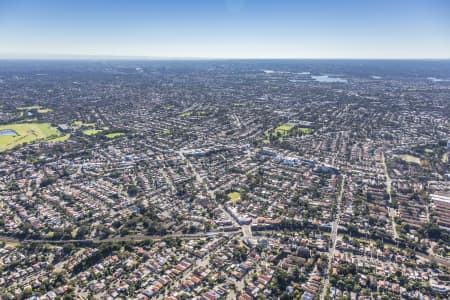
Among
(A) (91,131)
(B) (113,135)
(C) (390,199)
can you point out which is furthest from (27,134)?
(C) (390,199)

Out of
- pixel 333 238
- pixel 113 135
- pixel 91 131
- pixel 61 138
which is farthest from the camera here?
pixel 91 131

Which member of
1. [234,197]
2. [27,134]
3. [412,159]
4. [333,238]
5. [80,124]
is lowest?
[333,238]

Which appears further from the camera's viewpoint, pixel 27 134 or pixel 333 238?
pixel 27 134

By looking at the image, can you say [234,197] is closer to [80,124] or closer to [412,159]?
[412,159]

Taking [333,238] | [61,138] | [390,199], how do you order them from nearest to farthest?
1. [333,238]
2. [390,199]
3. [61,138]

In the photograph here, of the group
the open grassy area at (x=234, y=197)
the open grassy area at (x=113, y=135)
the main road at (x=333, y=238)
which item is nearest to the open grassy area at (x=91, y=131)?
the open grassy area at (x=113, y=135)

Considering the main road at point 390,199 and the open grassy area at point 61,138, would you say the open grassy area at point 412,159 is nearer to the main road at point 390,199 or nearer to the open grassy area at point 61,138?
the main road at point 390,199
